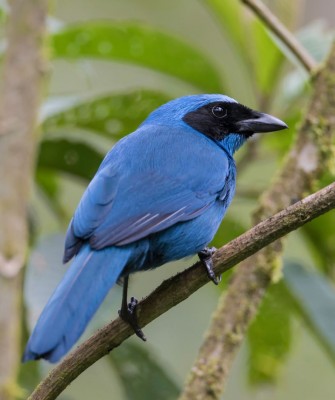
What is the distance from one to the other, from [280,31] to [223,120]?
1.81 ft

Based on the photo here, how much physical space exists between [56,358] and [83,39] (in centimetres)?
223

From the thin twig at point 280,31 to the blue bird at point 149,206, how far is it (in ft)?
1.51

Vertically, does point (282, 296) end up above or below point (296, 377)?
above

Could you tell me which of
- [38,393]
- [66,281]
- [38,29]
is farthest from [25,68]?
[38,393]

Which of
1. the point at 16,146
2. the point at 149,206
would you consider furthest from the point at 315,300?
the point at 16,146

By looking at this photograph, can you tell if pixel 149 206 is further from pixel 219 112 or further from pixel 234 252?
pixel 219 112

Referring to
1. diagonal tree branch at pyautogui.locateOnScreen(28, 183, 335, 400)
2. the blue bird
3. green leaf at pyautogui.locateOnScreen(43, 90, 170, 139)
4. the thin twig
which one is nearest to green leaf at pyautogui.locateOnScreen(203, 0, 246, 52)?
green leaf at pyautogui.locateOnScreen(43, 90, 170, 139)

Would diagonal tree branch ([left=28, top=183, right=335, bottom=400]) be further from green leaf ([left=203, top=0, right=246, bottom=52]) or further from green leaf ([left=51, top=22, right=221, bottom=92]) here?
green leaf ([left=203, top=0, right=246, bottom=52])

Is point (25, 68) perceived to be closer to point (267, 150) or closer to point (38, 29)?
point (38, 29)

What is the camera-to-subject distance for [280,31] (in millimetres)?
3809

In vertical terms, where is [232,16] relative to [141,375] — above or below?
above

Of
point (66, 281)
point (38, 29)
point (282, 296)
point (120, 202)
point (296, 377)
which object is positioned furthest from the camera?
point (296, 377)

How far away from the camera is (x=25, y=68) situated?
3.64 meters

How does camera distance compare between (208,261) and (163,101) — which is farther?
(163,101)
